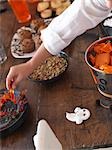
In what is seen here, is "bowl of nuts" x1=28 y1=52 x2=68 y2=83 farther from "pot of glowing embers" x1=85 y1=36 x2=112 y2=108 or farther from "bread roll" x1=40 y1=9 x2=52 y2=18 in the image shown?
"bread roll" x1=40 y1=9 x2=52 y2=18

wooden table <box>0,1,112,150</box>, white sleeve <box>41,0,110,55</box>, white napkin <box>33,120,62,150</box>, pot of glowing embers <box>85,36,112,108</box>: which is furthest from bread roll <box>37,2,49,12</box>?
white napkin <box>33,120,62,150</box>

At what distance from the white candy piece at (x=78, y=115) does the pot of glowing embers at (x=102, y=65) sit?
0.05 meters

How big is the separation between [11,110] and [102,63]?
0.27 m

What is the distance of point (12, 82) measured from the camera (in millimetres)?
917

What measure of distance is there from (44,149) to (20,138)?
20 centimetres

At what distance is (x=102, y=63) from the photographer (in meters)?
0.77

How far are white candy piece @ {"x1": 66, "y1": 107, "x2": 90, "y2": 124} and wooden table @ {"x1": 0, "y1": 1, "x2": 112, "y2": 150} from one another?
0.01m

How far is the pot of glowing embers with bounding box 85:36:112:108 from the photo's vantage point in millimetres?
753

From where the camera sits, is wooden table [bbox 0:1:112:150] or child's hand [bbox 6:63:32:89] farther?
child's hand [bbox 6:63:32:89]

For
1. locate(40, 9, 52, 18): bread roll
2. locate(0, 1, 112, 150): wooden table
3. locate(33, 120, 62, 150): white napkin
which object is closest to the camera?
locate(33, 120, 62, 150): white napkin

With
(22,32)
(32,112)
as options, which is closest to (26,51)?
(22,32)

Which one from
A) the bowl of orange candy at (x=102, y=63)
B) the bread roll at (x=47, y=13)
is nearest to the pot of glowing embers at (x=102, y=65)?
the bowl of orange candy at (x=102, y=63)

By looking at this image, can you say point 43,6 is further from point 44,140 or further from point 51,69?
point 44,140

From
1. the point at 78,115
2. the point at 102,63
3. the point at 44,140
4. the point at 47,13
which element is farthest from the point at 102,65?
the point at 47,13
